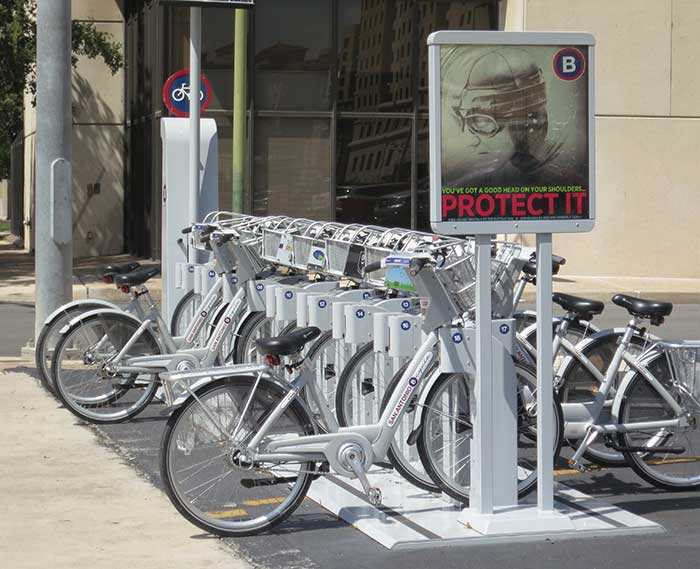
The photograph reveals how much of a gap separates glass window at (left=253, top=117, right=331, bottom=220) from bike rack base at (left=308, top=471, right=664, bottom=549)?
16.2 meters

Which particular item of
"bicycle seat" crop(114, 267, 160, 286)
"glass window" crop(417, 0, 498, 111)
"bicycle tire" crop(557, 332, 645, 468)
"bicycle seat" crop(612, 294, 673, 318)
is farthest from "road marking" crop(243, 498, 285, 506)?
"glass window" crop(417, 0, 498, 111)

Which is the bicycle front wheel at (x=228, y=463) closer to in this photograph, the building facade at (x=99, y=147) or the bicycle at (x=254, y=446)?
the bicycle at (x=254, y=446)

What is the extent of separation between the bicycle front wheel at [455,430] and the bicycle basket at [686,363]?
82 cm

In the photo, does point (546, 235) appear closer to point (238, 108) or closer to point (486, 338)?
point (486, 338)

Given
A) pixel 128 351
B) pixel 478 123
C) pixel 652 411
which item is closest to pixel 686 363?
pixel 652 411

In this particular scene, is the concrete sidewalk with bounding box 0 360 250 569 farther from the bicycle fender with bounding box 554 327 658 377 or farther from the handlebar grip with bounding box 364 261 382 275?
the bicycle fender with bounding box 554 327 658 377

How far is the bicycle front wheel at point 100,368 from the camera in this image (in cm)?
891

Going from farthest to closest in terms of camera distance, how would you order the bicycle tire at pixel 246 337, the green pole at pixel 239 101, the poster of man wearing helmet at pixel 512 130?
1. the green pole at pixel 239 101
2. the bicycle tire at pixel 246 337
3. the poster of man wearing helmet at pixel 512 130

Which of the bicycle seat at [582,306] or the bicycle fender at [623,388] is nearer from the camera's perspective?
the bicycle fender at [623,388]

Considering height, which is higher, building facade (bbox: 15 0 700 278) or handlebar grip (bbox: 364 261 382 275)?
building facade (bbox: 15 0 700 278)

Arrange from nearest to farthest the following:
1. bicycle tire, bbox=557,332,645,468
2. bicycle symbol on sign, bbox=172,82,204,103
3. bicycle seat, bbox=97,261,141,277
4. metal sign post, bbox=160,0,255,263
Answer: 1. bicycle tire, bbox=557,332,645,468
2. bicycle seat, bbox=97,261,141,277
3. metal sign post, bbox=160,0,255,263
4. bicycle symbol on sign, bbox=172,82,204,103

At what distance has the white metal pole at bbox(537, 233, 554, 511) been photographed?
6.24m

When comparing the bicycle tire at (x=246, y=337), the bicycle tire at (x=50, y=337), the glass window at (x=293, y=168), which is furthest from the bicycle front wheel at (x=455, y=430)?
the glass window at (x=293, y=168)

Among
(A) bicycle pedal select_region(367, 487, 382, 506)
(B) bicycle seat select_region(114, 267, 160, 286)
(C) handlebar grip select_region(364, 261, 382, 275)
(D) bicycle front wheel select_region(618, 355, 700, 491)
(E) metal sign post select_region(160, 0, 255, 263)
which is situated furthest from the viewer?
(E) metal sign post select_region(160, 0, 255, 263)
